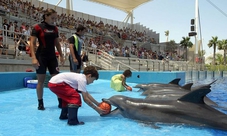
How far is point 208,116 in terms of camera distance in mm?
3496

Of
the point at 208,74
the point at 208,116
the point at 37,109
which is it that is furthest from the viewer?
the point at 208,74

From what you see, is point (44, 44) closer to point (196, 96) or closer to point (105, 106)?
point (105, 106)

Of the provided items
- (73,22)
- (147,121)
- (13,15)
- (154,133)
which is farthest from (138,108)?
(73,22)

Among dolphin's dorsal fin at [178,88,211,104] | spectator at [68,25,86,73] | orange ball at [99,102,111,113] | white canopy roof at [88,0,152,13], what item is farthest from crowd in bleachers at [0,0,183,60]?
dolphin's dorsal fin at [178,88,211,104]

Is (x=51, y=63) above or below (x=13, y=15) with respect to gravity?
below

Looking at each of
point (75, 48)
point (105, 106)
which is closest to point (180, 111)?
point (105, 106)

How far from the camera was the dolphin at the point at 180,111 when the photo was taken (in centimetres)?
347

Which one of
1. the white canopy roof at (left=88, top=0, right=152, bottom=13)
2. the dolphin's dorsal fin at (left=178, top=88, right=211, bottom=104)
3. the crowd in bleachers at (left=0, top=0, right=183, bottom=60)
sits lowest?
the dolphin's dorsal fin at (left=178, top=88, right=211, bottom=104)

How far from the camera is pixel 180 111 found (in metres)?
3.62

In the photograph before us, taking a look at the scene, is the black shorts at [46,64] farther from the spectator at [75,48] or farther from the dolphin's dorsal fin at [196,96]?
the dolphin's dorsal fin at [196,96]

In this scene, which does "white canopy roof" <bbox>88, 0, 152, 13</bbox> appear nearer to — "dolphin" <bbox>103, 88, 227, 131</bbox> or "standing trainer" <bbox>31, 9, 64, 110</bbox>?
"standing trainer" <bbox>31, 9, 64, 110</bbox>

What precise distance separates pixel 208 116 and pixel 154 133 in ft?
3.07

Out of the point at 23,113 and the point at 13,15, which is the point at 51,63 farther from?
the point at 13,15

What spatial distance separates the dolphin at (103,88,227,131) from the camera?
347 centimetres
